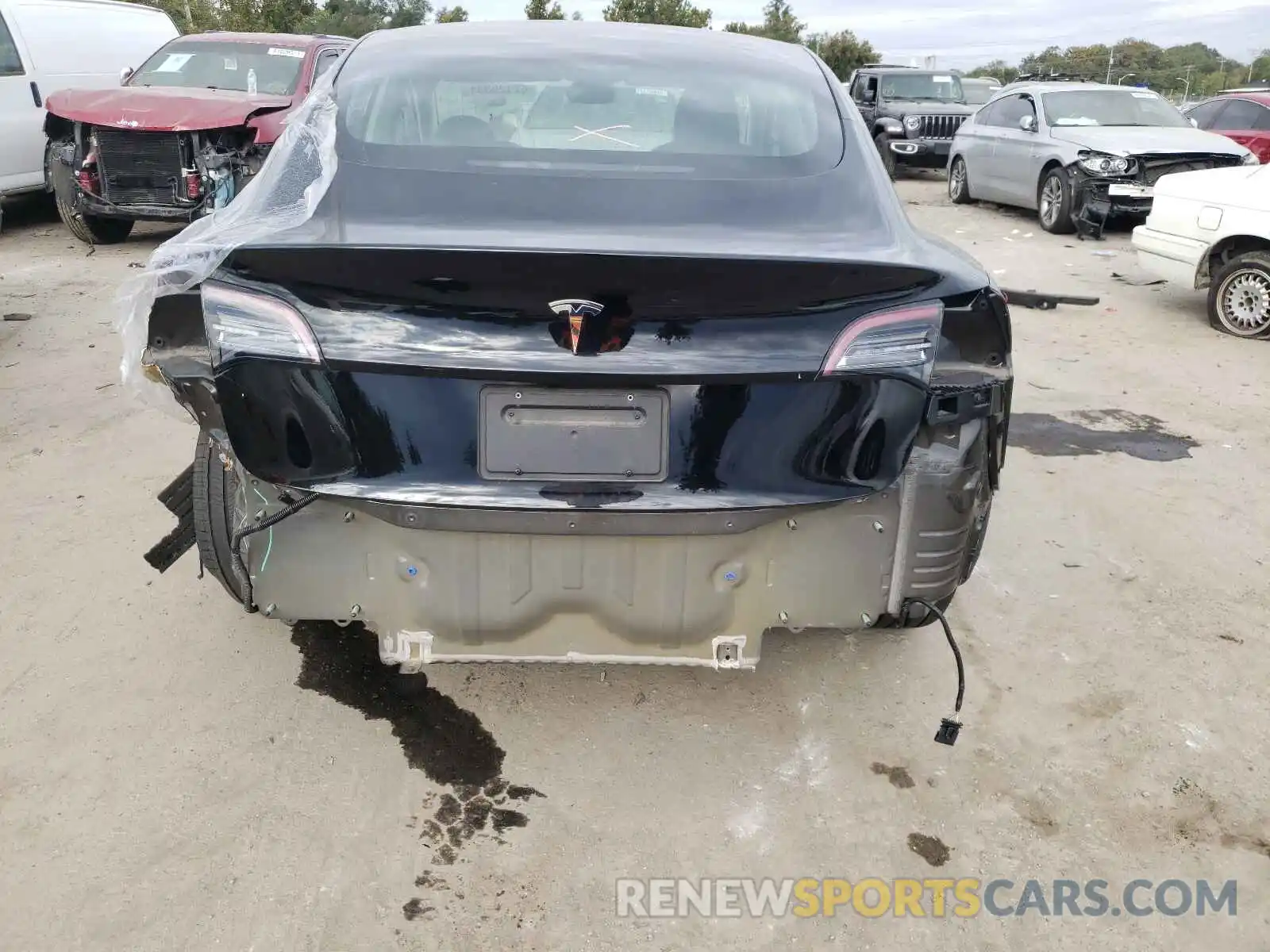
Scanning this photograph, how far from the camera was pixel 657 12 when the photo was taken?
4403 centimetres

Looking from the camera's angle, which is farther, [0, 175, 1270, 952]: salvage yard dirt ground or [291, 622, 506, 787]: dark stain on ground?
[291, 622, 506, 787]: dark stain on ground

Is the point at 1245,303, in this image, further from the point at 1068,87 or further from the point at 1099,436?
the point at 1068,87

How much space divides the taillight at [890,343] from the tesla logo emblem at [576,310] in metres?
0.49

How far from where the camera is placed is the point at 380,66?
9.84 ft

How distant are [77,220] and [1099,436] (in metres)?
8.80

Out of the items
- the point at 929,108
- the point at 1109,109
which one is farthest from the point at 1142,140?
the point at 929,108

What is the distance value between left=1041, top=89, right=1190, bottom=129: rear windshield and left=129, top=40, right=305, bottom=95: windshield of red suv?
8.22 m

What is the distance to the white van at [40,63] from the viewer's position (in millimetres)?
9789

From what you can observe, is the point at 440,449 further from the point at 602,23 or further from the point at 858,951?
the point at 602,23

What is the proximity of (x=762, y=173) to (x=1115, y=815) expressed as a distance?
6.00 feet

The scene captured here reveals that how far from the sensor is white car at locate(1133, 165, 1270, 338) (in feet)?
23.4

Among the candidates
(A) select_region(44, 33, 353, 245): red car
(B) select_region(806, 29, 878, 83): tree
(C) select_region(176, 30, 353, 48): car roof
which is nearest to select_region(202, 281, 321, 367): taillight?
(A) select_region(44, 33, 353, 245): red car

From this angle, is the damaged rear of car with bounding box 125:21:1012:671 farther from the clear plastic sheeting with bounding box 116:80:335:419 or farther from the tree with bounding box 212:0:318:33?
the tree with bounding box 212:0:318:33

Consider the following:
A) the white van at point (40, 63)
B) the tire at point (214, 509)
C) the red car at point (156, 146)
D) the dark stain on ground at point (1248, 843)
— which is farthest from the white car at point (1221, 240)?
the white van at point (40, 63)
